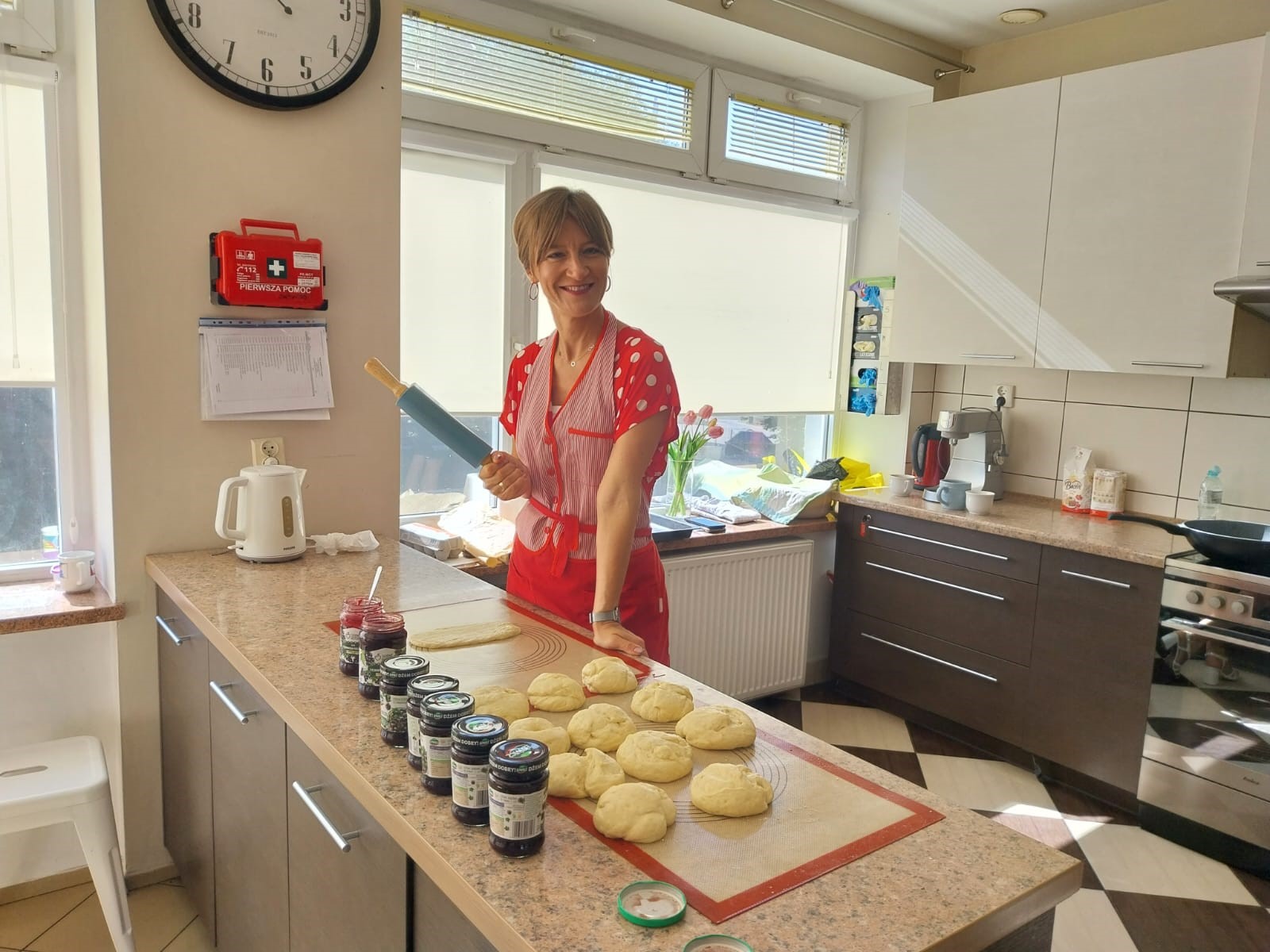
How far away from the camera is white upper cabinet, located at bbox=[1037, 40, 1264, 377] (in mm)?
2570

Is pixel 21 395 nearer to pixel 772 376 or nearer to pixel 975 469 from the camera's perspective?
pixel 772 376

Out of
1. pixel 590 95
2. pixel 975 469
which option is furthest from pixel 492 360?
pixel 975 469

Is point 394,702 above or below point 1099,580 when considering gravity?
above

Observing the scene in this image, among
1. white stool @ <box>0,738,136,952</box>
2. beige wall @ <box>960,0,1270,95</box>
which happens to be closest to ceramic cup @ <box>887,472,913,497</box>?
beige wall @ <box>960,0,1270,95</box>

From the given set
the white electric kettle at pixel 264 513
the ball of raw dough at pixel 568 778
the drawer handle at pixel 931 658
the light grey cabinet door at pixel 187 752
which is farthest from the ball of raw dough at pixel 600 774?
the drawer handle at pixel 931 658

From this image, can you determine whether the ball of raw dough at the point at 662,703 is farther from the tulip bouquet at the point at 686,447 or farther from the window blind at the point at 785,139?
the window blind at the point at 785,139

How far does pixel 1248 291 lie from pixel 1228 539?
65cm

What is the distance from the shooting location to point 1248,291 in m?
2.40

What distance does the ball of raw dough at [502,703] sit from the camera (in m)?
1.20

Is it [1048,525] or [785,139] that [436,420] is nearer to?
[1048,525]

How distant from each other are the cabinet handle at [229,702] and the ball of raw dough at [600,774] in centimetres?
68

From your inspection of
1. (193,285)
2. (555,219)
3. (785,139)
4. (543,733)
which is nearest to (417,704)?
(543,733)

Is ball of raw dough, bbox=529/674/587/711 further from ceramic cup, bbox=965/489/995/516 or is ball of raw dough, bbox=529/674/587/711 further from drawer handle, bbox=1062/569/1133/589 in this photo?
ceramic cup, bbox=965/489/995/516

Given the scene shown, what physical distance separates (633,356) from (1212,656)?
5.86 feet
